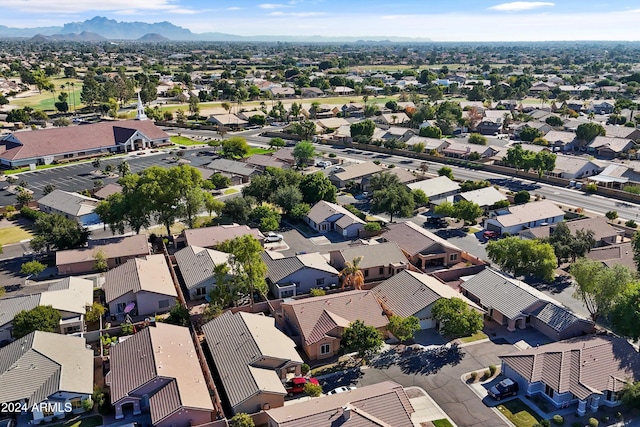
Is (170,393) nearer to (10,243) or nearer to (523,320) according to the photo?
(523,320)

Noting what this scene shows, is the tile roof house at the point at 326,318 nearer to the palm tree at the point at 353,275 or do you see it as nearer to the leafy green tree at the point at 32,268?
the palm tree at the point at 353,275

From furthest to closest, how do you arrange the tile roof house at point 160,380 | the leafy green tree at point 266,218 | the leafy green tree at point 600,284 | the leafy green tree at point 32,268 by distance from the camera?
the leafy green tree at point 266,218 < the leafy green tree at point 32,268 < the leafy green tree at point 600,284 < the tile roof house at point 160,380

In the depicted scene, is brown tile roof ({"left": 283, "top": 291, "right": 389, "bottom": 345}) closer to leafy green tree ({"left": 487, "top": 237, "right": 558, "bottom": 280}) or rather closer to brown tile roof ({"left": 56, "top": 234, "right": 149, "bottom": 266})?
leafy green tree ({"left": 487, "top": 237, "right": 558, "bottom": 280})

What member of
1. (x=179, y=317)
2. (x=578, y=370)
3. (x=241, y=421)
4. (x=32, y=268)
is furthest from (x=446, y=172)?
(x=241, y=421)

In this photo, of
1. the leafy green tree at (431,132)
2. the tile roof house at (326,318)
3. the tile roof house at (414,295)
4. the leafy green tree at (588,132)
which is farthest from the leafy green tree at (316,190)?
the leafy green tree at (588,132)

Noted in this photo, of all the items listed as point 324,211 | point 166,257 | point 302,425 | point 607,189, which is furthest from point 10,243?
point 607,189

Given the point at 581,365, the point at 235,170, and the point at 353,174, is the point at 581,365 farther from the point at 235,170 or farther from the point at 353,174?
the point at 235,170
